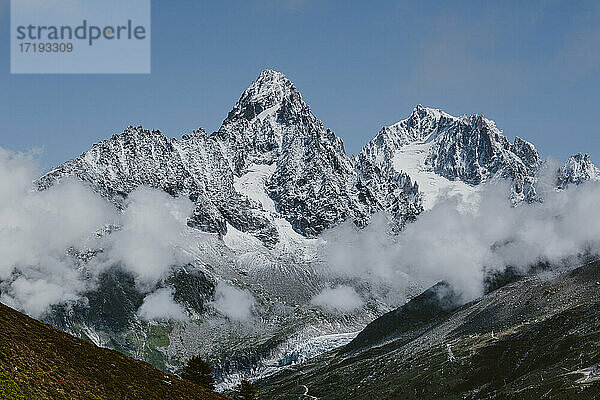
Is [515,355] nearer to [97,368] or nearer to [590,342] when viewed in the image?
[590,342]

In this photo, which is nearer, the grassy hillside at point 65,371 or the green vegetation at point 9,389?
the green vegetation at point 9,389

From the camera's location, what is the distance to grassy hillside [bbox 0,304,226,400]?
51.2 m

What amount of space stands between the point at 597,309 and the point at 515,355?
3240 centimetres

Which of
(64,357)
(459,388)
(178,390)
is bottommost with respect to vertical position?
(459,388)

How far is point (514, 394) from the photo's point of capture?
145 m

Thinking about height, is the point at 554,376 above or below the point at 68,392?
below

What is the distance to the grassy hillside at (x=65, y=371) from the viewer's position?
168ft

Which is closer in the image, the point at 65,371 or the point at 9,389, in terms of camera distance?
the point at 9,389

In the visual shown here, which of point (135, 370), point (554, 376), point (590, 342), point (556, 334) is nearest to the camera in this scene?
point (135, 370)

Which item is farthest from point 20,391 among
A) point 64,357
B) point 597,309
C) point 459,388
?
point 597,309

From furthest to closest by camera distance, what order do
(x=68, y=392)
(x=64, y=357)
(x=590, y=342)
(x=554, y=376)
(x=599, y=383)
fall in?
1. (x=590, y=342)
2. (x=554, y=376)
3. (x=599, y=383)
4. (x=64, y=357)
5. (x=68, y=392)

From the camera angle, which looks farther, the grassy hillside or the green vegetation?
the grassy hillside

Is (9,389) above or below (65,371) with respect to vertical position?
below

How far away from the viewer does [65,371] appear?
188 feet
